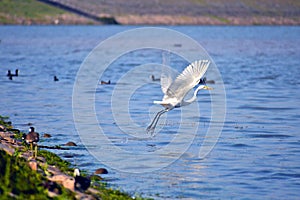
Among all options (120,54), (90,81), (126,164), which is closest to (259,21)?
(120,54)

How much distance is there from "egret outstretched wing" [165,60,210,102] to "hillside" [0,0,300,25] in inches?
3786

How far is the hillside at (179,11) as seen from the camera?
117 metres

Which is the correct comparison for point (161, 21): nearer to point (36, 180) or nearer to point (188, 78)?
point (188, 78)

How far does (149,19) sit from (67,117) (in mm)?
92889

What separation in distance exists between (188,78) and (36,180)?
625 cm

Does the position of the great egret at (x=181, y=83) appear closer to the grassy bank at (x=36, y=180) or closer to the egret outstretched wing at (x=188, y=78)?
the egret outstretched wing at (x=188, y=78)

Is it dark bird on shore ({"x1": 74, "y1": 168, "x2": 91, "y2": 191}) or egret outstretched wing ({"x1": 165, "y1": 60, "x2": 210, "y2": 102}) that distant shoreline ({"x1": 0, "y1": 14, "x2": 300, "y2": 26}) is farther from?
dark bird on shore ({"x1": 74, "y1": 168, "x2": 91, "y2": 191})

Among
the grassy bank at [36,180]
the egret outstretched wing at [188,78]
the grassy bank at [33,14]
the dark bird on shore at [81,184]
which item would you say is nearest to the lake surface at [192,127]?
the grassy bank at [36,180]

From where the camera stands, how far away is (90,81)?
3534cm

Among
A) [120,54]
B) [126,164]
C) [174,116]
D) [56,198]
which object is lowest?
[56,198]

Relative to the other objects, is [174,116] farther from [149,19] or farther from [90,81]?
[149,19]

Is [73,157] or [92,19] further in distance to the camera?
[92,19]

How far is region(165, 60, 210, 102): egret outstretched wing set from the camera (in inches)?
639

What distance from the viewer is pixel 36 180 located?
11102 mm
